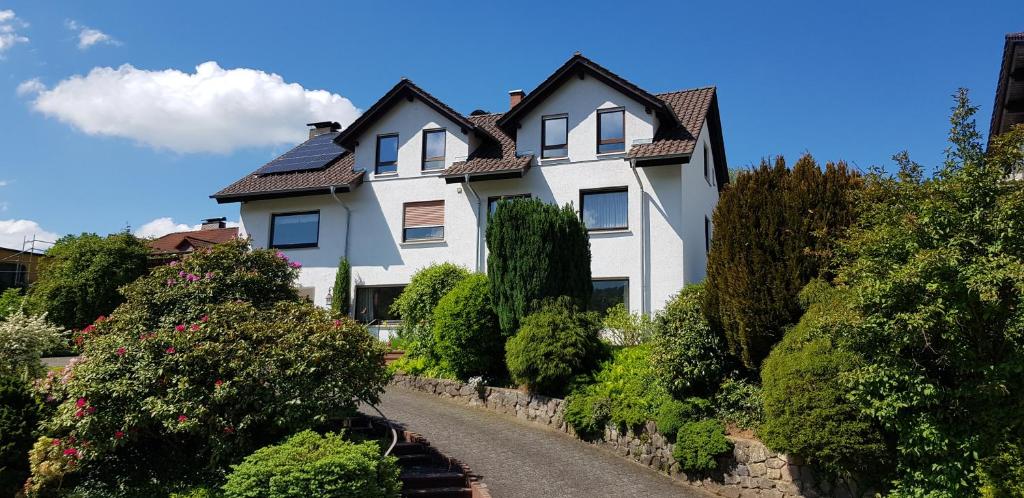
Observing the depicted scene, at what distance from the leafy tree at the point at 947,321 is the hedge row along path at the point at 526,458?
11.4 feet

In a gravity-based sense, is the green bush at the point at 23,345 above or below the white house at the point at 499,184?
below

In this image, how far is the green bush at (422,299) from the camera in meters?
18.8

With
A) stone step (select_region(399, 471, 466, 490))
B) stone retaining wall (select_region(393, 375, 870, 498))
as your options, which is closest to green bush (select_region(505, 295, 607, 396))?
stone retaining wall (select_region(393, 375, 870, 498))

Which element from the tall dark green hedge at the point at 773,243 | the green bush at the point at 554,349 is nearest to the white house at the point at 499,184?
the green bush at the point at 554,349

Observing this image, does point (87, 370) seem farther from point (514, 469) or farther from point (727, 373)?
point (727, 373)

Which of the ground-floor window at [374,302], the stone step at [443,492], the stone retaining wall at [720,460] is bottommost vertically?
the stone step at [443,492]

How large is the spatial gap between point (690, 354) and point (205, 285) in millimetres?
8077

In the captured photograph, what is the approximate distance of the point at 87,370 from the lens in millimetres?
9023

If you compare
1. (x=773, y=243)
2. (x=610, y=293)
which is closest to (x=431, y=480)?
(x=773, y=243)

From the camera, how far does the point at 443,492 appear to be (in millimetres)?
9539

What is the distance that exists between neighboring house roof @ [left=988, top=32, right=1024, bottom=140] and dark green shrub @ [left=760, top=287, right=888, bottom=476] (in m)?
7.46

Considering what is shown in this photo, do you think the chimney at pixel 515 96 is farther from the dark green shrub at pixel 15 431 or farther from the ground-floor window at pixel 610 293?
the dark green shrub at pixel 15 431

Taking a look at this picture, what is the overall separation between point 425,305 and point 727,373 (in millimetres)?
10070

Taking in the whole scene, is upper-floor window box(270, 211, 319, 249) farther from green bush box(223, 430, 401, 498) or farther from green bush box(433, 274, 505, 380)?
green bush box(223, 430, 401, 498)
